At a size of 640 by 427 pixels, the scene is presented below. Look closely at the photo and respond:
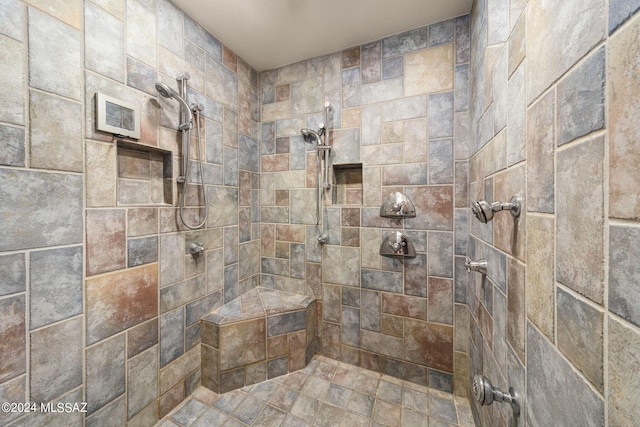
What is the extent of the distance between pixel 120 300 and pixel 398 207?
158 centimetres

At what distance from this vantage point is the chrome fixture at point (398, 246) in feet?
4.91

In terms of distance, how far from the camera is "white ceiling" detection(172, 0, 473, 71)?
4.26 feet

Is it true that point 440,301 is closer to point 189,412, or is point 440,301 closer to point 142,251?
point 189,412

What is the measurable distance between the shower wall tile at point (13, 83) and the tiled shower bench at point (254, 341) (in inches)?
50.4

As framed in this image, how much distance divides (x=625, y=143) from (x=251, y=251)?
6.33ft

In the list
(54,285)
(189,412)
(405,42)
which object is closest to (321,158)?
(405,42)

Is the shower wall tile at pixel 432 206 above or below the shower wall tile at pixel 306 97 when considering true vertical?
below

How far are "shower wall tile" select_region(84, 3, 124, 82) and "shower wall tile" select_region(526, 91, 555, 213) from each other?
160 centimetres

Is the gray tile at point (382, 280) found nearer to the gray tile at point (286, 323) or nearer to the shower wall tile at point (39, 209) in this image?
the gray tile at point (286, 323)

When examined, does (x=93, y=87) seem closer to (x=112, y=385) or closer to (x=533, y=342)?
(x=112, y=385)

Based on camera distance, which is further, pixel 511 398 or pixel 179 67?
pixel 179 67

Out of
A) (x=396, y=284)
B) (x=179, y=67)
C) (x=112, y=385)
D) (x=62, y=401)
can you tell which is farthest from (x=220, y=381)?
(x=179, y=67)

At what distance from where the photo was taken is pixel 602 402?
34 cm

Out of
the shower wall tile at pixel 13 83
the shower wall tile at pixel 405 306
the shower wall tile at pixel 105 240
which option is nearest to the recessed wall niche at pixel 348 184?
the shower wall tile at pixel 405 306
